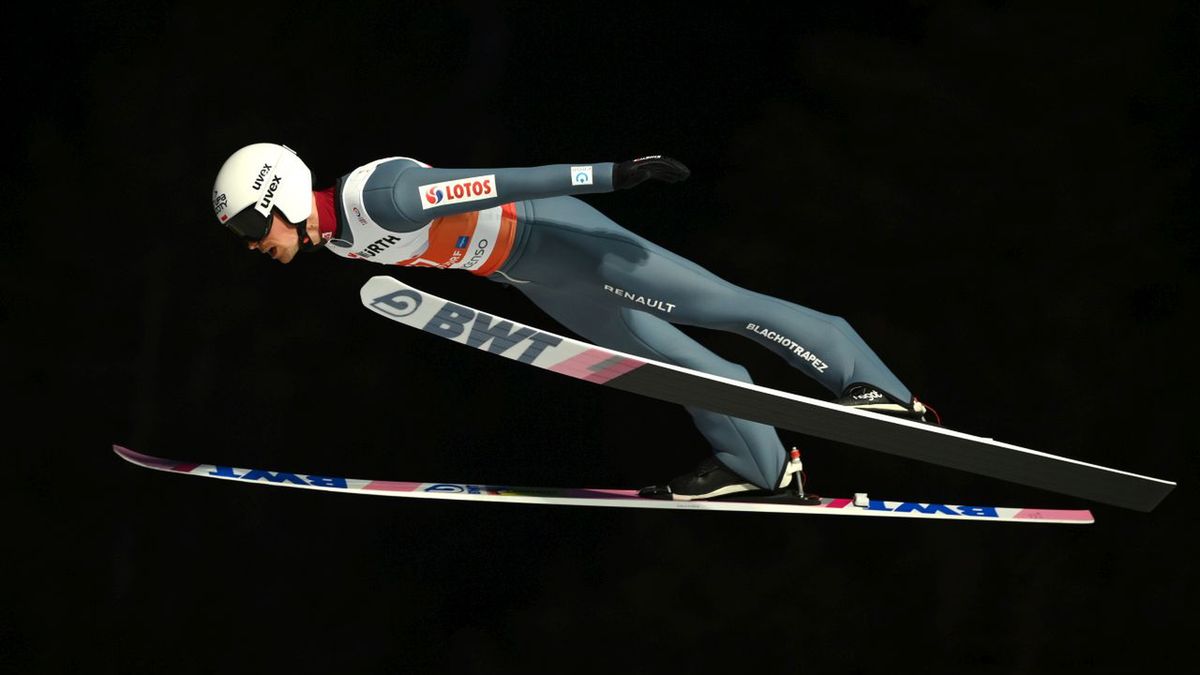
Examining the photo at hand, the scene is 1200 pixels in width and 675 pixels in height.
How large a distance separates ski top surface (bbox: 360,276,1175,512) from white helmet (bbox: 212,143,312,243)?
31 cm

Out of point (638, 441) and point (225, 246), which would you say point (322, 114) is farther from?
point (638, 441)

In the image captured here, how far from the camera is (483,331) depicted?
3893 mm

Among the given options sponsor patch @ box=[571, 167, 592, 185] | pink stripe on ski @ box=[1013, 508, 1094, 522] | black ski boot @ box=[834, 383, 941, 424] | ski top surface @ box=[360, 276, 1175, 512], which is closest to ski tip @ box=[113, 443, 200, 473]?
ski top surface @ box=[360, 276, 1175, 512]

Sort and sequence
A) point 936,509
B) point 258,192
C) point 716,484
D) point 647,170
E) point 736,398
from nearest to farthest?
1. point 647,170
2. point 258,192
3. point 736,398
4. point 716,484
5. point 936,509

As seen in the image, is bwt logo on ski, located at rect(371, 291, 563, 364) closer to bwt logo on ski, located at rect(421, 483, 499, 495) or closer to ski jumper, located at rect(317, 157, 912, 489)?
ski jumper, located at rect(317, 157, 912, 489)

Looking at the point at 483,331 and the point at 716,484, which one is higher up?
the point at 483,331

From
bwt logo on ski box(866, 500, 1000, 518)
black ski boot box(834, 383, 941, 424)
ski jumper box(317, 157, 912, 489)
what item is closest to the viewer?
ski jumper box(317, 157, 912, 489)

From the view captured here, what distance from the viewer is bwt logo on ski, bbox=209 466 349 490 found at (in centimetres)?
459

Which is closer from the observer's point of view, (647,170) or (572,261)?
(647,170)

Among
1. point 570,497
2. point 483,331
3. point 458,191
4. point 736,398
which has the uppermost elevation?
point 458,191

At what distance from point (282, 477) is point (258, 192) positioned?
→ 1.06m

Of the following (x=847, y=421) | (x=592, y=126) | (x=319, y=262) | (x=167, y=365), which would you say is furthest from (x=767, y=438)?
(x=167, y=365)

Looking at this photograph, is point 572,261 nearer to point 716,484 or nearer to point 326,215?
point 326,215

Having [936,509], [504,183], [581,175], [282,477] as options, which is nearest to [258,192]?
[504,183]
